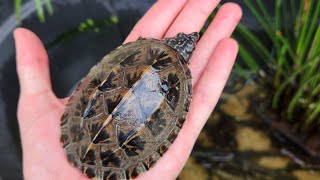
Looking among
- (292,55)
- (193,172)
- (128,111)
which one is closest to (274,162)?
(193,172)

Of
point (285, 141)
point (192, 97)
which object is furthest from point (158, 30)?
point (285, 141)

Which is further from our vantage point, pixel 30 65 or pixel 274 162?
pixel 274 162

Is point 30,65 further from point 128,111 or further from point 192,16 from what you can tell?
point 192,16

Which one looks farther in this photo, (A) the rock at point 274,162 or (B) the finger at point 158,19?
(A) the rock at point 274,162

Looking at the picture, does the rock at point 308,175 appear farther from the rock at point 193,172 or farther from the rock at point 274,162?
the rock at point 193,172

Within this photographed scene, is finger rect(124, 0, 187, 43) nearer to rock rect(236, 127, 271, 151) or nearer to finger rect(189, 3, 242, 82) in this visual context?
finger rect(189, 3, 242, 82)

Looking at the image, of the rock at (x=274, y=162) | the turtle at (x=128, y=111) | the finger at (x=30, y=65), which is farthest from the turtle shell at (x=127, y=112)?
the rock at (x=274, y=162)
